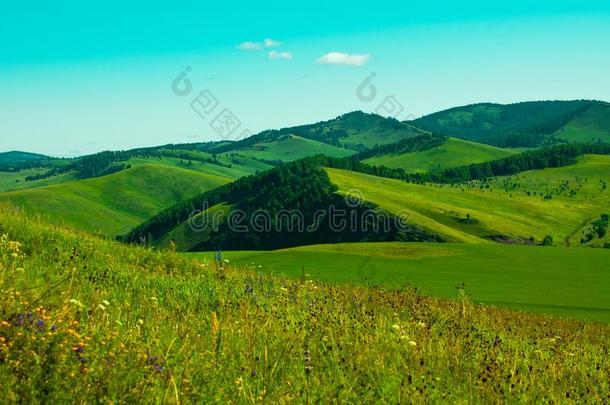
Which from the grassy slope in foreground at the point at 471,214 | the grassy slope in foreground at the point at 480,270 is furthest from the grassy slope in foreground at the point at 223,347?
the grassy slope in foreground at the point at 471,214

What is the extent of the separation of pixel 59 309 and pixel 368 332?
15.2ft

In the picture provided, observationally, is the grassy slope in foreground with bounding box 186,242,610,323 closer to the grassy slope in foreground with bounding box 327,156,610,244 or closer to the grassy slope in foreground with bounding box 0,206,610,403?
the grassy slope in foreground with bounding box 0,206,610,403

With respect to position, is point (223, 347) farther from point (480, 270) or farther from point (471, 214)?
point (471, 214)

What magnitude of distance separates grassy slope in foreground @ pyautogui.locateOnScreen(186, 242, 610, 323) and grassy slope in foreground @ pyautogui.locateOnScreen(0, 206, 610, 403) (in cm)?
1133

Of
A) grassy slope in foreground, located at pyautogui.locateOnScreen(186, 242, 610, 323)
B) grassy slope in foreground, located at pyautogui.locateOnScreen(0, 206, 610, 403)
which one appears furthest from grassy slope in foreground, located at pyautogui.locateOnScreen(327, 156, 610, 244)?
grassy slope in foreground, located at pyautogui.locateOnScreen(0, 206, 610, 403)

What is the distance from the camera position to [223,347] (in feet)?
21.6

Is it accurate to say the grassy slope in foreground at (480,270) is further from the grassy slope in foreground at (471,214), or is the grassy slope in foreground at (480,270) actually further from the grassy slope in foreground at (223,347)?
the grassy slope in foreground at (471,214)

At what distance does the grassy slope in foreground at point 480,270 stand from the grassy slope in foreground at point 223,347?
37.2 feet

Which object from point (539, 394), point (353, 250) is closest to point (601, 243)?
point (353, 250)

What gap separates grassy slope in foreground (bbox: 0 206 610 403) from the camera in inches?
A: 192

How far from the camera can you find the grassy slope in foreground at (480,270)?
27953 millimetres

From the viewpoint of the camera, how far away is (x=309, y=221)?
193750 mm

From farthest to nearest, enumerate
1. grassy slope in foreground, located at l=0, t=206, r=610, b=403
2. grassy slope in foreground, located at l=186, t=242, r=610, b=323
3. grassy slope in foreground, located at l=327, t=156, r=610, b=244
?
grassy slope in foreground, located at l=327, t=156, r=610, b=244 < grassy slope in foreground, located at l=186, t=242, r=610, b=323 < grassy slope in foreground, located at l=0, t=206, r=610, b=403

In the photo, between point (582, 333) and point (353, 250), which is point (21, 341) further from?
point (353, 250)
